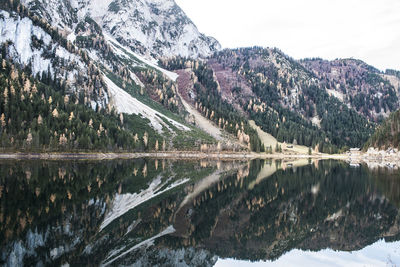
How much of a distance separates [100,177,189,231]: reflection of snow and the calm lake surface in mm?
103

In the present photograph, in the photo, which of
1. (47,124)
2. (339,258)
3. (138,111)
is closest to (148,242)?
(339,258)

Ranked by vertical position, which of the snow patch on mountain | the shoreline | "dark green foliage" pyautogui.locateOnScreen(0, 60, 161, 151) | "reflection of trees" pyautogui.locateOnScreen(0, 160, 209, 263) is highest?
the snow patch on mountain

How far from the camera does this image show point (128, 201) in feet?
121

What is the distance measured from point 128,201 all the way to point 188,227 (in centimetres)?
1094

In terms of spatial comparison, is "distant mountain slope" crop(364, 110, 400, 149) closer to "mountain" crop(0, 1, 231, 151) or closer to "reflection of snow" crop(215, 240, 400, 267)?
"mountain" crop(0, 1, 231, 151)

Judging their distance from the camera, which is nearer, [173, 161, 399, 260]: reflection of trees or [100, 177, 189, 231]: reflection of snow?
[173, 161, 399, 260]: reflection of trees

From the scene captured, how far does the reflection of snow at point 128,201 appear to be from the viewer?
2937cm

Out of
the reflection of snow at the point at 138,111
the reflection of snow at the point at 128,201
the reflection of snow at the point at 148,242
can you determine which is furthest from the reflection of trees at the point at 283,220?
the reflection of snow at the point at 138,111

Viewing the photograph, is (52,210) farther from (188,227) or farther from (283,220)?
(283,220)

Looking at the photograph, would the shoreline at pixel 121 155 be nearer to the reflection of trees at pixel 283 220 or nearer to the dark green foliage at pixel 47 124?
the dark green foliage at pixel 47 124

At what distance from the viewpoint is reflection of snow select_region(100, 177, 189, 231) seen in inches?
1156

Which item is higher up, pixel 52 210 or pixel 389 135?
pixel 389 135

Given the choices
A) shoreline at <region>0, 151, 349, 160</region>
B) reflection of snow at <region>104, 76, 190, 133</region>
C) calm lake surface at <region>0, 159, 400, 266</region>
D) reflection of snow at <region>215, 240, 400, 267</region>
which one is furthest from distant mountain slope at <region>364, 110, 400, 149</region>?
reflection of snow at <region>215, 240, 400, 267</region>

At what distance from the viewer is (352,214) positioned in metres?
34.5
